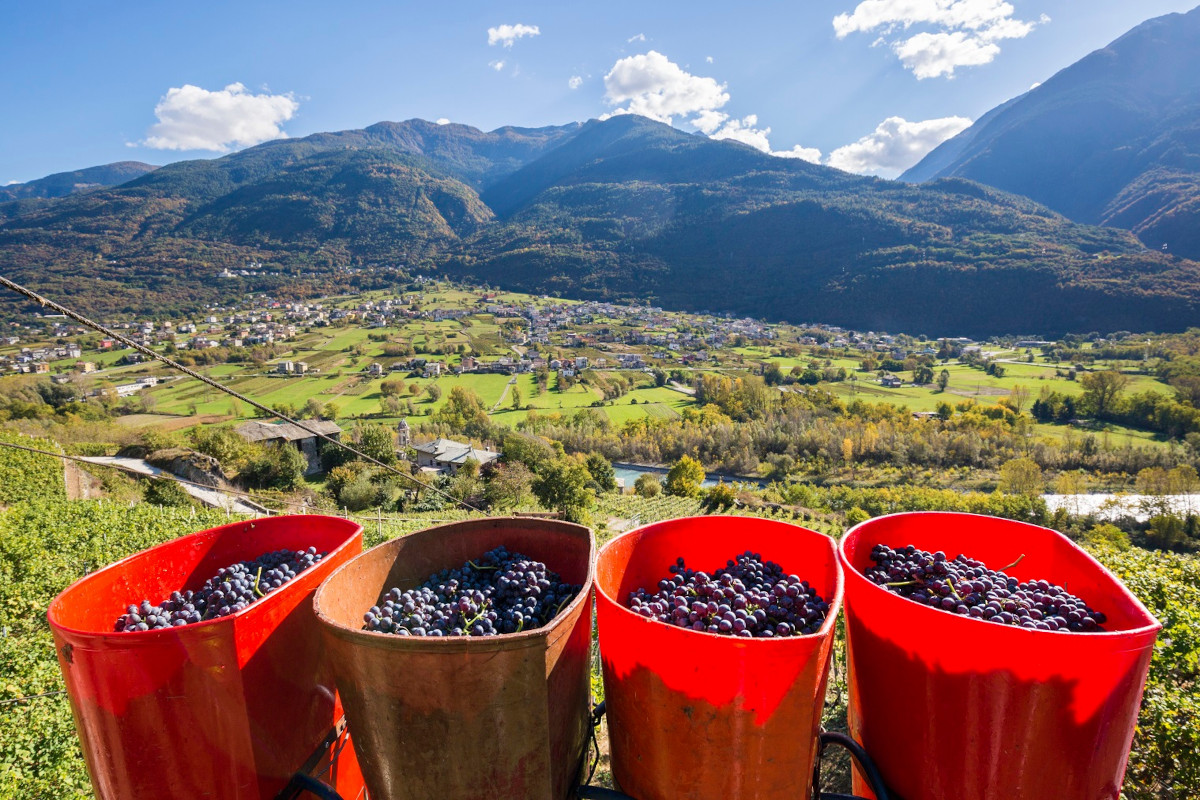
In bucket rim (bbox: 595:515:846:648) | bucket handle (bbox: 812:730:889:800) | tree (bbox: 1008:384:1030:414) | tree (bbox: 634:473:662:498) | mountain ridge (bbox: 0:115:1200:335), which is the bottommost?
tree (bbox: 634:473:662:498)

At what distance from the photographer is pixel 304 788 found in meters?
1.63

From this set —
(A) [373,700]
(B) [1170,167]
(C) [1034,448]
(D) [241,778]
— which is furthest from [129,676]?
(B) [1170,167]

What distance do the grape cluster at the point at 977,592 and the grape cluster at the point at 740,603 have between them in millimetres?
336

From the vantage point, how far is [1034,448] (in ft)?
136

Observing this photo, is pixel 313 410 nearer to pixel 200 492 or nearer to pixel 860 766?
pixel 200 492

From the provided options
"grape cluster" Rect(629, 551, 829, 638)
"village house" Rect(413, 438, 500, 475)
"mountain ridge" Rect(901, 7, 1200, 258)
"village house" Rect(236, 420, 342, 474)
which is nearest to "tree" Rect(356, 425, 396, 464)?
"village house" Rect(413, 438, 500, 475)

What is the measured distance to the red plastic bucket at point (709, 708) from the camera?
1307mm

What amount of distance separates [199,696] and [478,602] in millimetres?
748

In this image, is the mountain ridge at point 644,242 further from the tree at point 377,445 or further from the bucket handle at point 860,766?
the bucket handle at point 860,766

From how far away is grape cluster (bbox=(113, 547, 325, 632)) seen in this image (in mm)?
1746

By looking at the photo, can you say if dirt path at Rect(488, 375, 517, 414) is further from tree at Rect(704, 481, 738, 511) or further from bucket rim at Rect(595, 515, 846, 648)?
bucket rim at Rect(595, 515, 846, 648)

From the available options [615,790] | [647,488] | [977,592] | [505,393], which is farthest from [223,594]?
[505,393]

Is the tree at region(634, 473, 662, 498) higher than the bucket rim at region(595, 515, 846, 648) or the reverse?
the reverse

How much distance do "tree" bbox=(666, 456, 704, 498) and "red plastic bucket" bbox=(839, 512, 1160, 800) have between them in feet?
106
